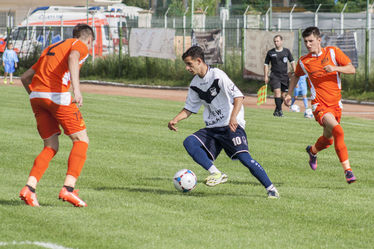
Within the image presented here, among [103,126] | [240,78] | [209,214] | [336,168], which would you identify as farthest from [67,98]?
[240,78]

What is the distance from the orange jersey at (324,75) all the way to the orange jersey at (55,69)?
3.67 meters

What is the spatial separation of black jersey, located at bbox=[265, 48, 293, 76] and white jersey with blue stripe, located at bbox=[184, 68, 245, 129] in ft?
36.0

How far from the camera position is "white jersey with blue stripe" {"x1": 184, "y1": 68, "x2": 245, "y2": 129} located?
27.3 feet

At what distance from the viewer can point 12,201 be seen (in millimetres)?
7664

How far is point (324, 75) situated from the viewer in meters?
9.83

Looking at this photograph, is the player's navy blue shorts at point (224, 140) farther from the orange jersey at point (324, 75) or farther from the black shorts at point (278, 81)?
the black shorts at point (278, 81)

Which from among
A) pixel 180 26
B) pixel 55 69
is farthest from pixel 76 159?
pixel 180 26

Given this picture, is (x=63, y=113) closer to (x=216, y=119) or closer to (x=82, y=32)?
(x=82, y=32)

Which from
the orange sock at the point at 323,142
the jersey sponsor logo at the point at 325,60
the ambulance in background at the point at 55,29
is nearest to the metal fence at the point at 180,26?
the ambulance in background at the point at 55,29

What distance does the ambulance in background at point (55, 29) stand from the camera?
1626 inches

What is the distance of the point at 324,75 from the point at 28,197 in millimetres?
4467

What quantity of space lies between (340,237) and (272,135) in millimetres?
8773

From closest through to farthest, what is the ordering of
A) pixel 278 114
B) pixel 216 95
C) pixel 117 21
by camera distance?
pixel 216 95
pixel 278 114
pixel 117 21

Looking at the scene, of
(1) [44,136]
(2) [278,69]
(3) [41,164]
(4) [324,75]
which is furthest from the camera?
(2) [278,69]
